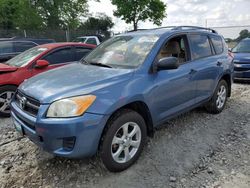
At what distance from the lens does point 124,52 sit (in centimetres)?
394

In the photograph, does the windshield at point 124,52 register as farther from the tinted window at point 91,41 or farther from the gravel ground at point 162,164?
the tinted window at point 91,41

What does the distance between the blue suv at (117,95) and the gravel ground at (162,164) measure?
0.94 ft

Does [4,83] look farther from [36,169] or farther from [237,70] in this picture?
[237,70]

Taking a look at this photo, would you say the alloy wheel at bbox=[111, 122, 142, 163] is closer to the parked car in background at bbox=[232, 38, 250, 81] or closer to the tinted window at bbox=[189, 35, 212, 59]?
the tinted window at bbox=[189, 35, 212, 59]

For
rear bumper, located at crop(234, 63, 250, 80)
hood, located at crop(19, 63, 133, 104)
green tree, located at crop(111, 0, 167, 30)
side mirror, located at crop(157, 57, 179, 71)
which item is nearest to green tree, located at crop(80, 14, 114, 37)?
green tree, located at crop(111, 0, 167, 30)

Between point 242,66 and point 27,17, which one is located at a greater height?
point 27,17

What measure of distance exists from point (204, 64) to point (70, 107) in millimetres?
2756

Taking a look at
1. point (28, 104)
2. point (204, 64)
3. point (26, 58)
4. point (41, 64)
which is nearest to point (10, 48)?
point (26, 58)

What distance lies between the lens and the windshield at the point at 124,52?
12.2 ft

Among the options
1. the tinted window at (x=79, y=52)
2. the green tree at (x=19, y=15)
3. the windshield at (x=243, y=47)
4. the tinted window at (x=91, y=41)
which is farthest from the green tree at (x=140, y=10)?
the tinted window at (x=79, y=52)

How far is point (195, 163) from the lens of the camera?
139 inches

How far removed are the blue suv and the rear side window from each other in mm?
511

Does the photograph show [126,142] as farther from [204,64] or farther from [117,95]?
[204,64]

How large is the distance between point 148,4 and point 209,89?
101ft
